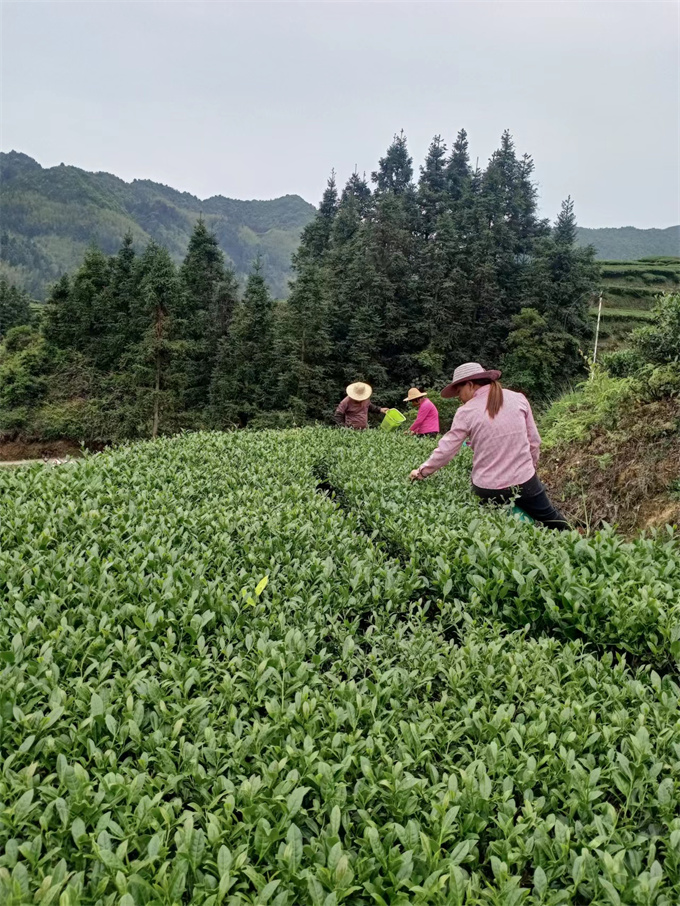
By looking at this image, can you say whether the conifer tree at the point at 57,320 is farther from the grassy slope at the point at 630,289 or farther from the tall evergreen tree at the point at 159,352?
the grassy slope at the point at 630,289

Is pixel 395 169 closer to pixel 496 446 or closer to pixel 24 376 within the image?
pixel 24 376

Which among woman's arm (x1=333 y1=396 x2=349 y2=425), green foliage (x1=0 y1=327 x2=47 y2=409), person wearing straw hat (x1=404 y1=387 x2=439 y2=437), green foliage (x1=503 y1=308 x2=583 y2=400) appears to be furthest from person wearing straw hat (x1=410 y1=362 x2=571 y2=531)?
green foliage (x1=0 y1=327 x2=47 y2=409)

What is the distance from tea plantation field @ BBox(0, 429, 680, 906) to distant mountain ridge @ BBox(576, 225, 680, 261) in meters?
110

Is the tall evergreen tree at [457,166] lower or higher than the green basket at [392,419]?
higher

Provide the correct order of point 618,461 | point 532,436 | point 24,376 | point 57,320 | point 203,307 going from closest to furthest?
point 532,436 → point 618,461 → point 203,307 → point 24,376 → point 57,320

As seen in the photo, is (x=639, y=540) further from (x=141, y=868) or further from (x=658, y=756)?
(x=141, y=868)

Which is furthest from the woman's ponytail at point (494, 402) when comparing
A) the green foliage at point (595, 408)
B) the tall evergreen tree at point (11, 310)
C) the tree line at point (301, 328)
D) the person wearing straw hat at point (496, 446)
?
the tall evergreen tree at point (11, 310)

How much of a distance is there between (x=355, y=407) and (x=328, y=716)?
9.21m

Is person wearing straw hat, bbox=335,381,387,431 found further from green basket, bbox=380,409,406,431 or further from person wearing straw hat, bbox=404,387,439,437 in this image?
person wearing straw hat, bbox=404,387,439,437

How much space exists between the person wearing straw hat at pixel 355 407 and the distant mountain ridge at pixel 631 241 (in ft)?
337

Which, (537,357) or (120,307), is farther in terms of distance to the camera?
(120,307)

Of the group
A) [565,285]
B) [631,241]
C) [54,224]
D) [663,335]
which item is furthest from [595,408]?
[54,224]

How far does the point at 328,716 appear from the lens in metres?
1.94

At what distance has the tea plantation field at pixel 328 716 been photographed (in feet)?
4.59
